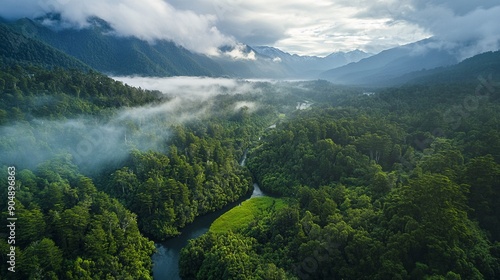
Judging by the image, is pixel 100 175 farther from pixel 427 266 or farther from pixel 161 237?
pixel 427 266

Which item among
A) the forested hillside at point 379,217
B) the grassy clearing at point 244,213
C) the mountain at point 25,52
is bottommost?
the grassy clearing at point 244,213

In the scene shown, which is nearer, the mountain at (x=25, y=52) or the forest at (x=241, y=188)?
the forest at (x=241, y=188)

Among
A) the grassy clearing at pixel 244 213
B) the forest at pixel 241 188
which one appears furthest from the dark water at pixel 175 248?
the grassy clearing at pixel 244 213

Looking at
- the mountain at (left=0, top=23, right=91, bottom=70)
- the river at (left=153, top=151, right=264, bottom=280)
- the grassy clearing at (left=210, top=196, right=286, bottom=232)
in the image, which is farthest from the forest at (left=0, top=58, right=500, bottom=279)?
the mountain at (left=0, top=23, right=91, bottom=70)

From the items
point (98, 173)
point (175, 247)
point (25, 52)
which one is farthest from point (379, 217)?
point (25, 52)

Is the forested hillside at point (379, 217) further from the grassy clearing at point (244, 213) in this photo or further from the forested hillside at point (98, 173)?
the forested hillside at point (98, 173)

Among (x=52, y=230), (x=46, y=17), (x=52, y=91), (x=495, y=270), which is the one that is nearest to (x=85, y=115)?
(x=52, y=91)
